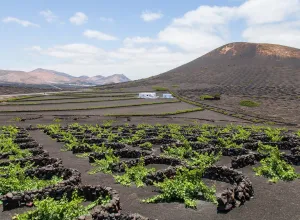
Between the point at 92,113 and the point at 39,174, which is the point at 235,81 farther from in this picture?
the point at 39,174

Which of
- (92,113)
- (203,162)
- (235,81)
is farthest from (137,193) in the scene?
(235,81)

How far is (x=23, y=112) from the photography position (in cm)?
8756

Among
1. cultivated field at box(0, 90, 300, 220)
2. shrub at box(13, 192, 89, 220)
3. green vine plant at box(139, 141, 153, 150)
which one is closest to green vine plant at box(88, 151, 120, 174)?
cultivated field at box(0, 90, 300, 220)

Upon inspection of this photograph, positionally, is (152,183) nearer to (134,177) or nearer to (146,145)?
(134,177)

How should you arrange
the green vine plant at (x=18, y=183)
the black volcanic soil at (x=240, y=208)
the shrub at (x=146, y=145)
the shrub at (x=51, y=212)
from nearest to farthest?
the shrub at (x=51, y=212)
the black volcanic soil at (x=240, y=208)
the green vine plant at (x=18, y=183)
the shrub at (x=146, y=145)

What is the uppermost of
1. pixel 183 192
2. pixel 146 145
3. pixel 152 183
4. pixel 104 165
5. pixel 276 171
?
pixel 183 192

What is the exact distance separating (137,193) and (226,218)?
7046 mm

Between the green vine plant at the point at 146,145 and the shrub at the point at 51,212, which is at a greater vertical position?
the shrub at the point at 51,212

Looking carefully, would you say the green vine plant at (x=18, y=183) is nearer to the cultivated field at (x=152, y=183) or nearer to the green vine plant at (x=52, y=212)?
the cultivated field at (x=152, y=183)

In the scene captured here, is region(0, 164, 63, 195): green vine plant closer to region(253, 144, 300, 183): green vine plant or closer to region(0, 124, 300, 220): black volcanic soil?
region(0, 124, 300, 220): black volcanic soil

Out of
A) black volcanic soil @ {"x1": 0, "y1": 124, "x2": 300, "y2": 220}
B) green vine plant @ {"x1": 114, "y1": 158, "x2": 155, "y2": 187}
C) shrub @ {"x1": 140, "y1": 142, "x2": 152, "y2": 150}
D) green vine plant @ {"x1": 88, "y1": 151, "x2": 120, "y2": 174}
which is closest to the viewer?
black volcanic soil @ {"x1": 0, "y1": 124, "x2": 300, "y2": 220}

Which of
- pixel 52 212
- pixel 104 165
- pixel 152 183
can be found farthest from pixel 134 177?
pixel 52 212

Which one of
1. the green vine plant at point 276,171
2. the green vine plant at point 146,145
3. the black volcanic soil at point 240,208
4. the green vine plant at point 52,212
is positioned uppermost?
the green vine plant at point 52,212

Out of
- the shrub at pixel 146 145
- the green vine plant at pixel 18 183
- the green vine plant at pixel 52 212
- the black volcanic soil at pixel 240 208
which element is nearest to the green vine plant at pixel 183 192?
the black volcanic soil at pixel 240 208
